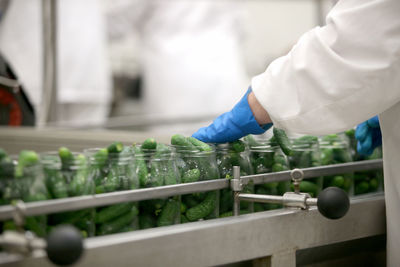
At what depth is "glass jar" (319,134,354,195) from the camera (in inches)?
52.6

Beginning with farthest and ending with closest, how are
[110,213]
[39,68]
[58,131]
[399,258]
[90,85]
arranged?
[90,85]
[39,68]
[58,131]
[399,258]
[110,213]

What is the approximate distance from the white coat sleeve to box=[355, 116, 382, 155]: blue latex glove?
29 centimetres

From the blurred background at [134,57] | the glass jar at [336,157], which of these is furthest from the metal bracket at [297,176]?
the blurred background at [134,57]

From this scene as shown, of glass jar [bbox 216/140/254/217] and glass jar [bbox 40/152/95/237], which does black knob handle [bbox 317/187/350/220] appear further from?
glass jar [bbox 40/152/95/237]

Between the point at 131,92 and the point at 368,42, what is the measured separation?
4.19m

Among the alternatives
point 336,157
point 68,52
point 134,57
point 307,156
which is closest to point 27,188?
point 307,156

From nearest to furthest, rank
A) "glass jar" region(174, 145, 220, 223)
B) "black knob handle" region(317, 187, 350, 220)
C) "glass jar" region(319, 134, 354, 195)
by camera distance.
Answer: "black knob handle" region(317, 187, 350, 220) → "glass jar" region(174, 145, 220, 223) → "glass jar" region(319, 134, 354, 195)

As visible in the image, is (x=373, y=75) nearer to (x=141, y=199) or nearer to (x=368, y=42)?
(x=368, y=42)

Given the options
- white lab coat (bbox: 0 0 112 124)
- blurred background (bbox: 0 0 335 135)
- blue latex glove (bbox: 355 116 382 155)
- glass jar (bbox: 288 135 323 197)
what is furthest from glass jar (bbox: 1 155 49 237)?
white lab coat (bbox: 0 0 112 124)

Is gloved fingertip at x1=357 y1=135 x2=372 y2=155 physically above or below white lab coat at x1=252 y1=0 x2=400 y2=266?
below

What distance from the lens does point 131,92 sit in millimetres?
5137

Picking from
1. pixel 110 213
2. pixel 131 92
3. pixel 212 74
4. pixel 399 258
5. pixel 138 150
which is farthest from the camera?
pixel 131 92

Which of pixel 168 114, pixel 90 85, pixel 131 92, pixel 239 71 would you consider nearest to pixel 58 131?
pixel 90 85

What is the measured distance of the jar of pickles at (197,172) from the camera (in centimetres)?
111
